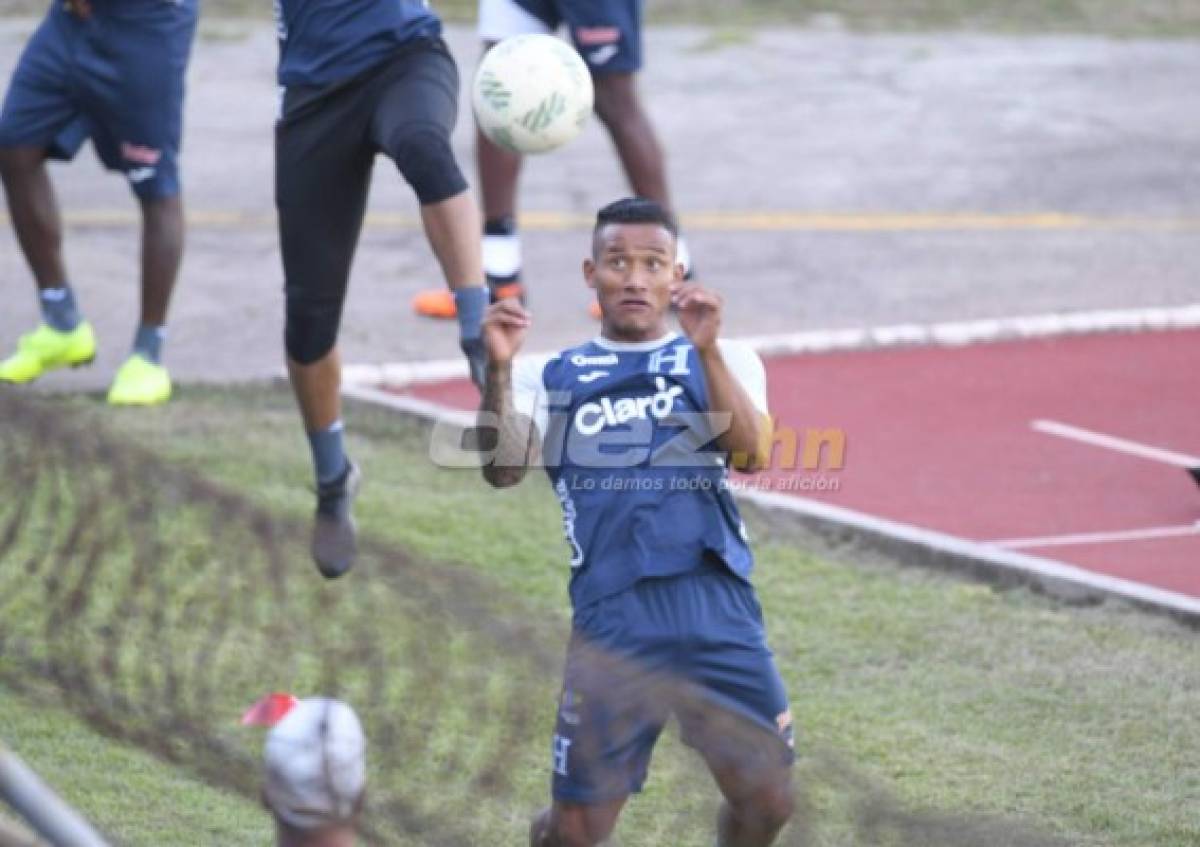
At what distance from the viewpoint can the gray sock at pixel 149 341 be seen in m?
11.1

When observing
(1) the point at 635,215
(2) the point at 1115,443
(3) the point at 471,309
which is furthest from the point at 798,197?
(1) the point at 635,215

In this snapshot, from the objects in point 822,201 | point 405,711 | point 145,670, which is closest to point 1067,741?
point 405,711

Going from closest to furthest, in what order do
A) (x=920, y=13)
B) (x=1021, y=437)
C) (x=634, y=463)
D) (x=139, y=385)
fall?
(x=634, y=463) → (x=1021, y=437) → (x=139, y=385) → (x=920, y=13)

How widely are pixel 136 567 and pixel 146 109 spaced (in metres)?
3.10

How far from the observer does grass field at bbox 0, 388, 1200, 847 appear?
22.2 feet

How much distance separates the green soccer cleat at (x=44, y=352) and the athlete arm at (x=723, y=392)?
19.5 ft

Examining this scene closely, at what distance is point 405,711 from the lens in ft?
23.6

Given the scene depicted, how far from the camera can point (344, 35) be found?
8.00 metres

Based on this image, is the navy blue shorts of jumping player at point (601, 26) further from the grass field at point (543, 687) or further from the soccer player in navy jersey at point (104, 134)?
the grass field at point (543, 687)

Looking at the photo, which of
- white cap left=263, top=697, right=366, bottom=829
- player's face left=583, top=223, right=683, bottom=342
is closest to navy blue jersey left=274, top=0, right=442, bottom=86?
player's face left=583, top=223, right=683, bottom=342

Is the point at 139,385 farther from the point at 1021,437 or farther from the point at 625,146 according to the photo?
the point at 1021,437

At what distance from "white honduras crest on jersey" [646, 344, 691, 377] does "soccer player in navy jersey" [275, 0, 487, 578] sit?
6.71 ft

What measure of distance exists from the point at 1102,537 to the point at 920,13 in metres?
12.8

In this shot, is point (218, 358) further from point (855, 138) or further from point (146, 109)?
point (855, 138)
